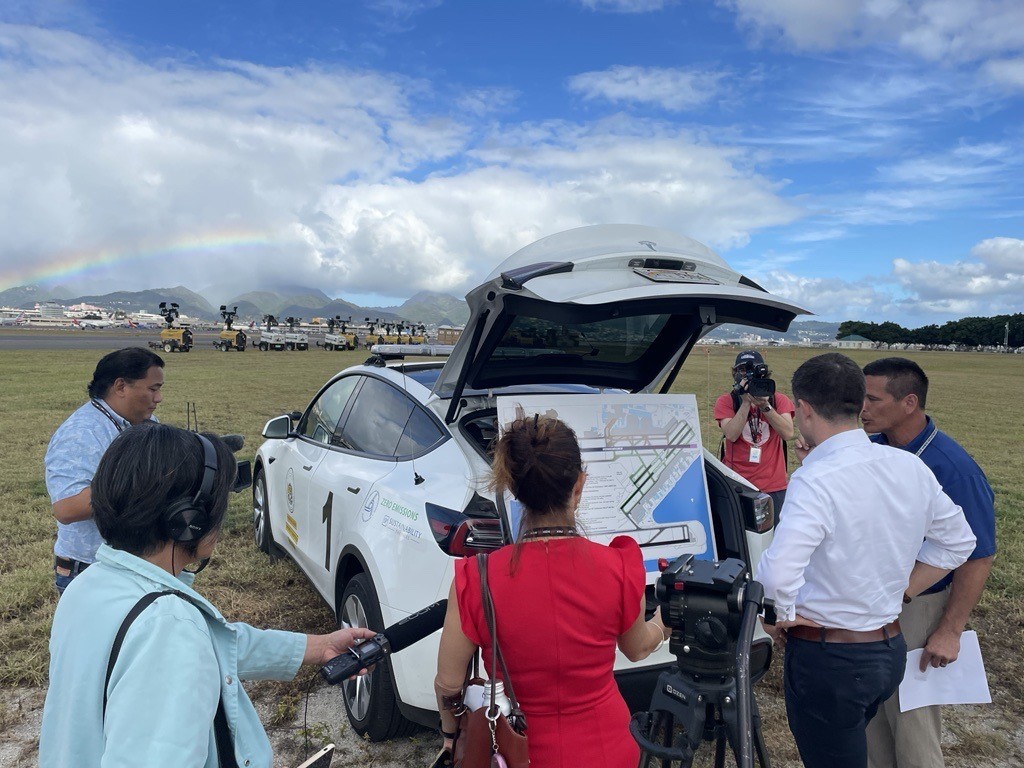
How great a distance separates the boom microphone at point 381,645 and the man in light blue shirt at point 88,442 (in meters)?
1.63

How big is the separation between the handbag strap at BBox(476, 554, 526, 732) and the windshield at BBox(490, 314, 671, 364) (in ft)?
5.75

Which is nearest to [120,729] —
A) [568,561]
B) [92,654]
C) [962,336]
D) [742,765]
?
[92,654]

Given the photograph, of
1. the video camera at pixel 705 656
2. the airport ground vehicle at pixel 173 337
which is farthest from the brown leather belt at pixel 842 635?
the airport ground vehicle at pixel 173 337

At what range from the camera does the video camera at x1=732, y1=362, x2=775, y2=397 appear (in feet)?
14.6

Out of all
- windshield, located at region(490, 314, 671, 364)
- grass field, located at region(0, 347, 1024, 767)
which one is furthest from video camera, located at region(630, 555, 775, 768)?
grass field, located at region(0, 347, 1024, 767)

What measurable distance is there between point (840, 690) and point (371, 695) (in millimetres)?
1968

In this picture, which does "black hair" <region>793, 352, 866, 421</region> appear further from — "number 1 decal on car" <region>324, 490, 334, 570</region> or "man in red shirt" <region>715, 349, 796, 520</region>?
"number 1 decal on car" <region>324, 490, 334, 570</region>

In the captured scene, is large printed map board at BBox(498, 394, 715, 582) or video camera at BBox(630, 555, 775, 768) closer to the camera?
video camera at BBox(630, 555, 775, 768)

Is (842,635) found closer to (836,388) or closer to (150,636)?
(836,388)

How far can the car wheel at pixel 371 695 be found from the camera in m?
3.01

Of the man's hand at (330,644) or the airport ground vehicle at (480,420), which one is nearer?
the man's hand at (330,644)

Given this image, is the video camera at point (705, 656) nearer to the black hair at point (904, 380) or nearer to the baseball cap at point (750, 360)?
the black hair at point (904, 380)

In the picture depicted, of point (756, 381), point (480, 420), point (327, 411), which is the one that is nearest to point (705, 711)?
point (480, 420)

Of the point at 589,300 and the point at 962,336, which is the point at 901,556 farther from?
the point at 962,336
